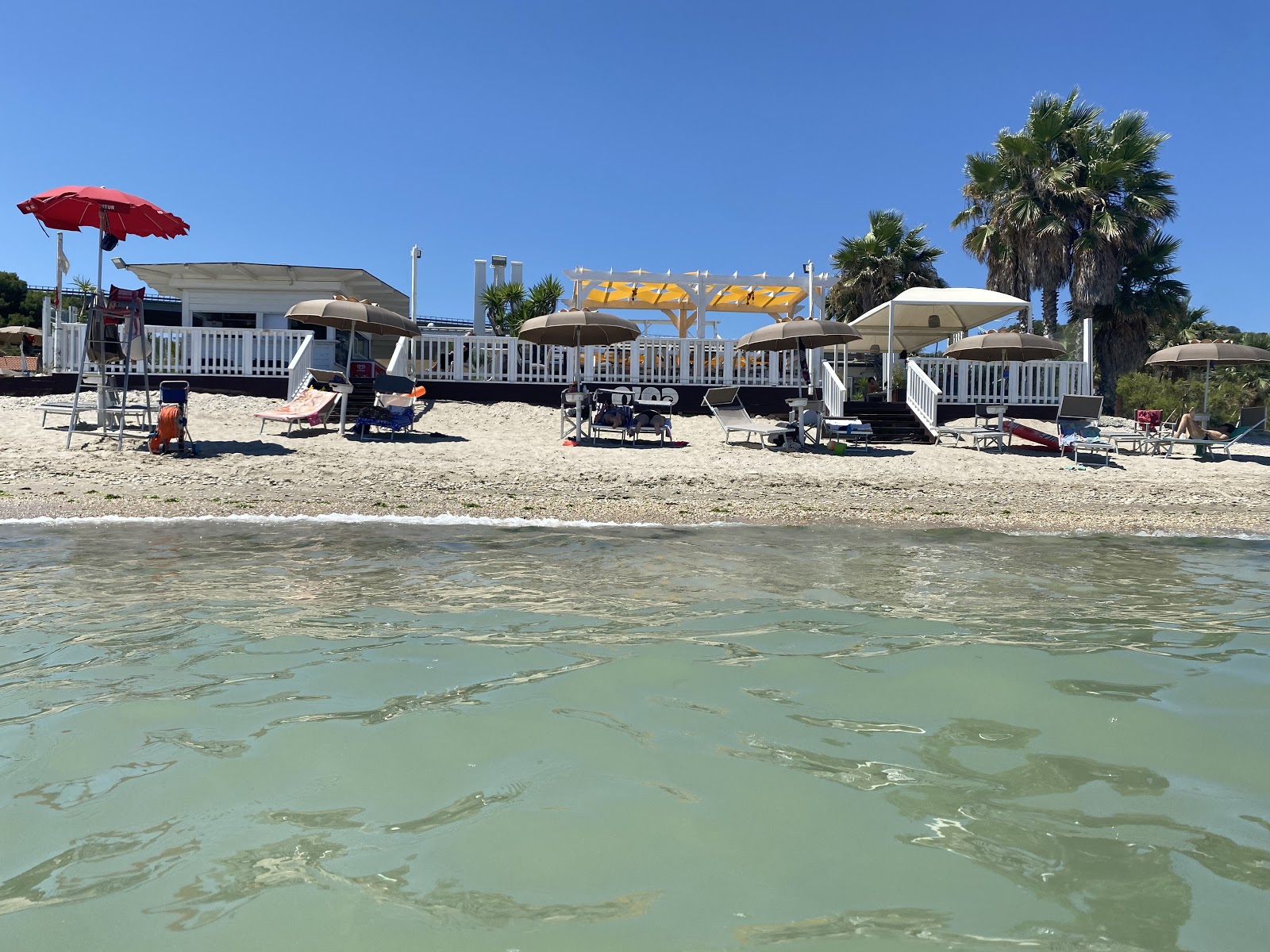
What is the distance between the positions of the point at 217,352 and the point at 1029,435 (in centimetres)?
1579

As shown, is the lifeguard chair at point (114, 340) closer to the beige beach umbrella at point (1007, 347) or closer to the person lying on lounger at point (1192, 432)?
the beige beach umbrella at point (1007, 347)

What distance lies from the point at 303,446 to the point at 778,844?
11217mm

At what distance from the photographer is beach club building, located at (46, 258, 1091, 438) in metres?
15.8

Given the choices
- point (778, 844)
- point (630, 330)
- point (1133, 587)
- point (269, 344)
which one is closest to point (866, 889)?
point (778, 844)

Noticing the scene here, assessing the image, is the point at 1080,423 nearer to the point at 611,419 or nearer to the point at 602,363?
the point at 611,419

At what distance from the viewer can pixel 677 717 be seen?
2.93 m

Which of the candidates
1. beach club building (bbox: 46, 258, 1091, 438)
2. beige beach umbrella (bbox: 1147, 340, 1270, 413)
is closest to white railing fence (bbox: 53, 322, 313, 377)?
beach club building (bbox: 46, 258, 1091, 438)

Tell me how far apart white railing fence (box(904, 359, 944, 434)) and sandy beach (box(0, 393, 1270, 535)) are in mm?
1535

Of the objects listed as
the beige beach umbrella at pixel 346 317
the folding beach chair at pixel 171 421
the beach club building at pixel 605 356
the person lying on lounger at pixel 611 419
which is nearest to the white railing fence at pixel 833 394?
the beach club building at pixel 605 356

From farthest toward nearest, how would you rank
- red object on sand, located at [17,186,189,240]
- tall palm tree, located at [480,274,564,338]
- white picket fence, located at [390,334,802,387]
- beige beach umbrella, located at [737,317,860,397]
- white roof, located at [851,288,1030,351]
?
1. tall palm tree, located at [480,274,564,338]
2. white picket fence, located at [390,334,802,387]
3. white roof, located at [851,288,1030,351]
4. beige beach umbrella, located at [737,317,860,397]
5. red object on sand, located at [17,186,189,240]

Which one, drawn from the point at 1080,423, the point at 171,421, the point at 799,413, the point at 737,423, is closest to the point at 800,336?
the point at 799,413

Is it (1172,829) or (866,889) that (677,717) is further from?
(1172,829)

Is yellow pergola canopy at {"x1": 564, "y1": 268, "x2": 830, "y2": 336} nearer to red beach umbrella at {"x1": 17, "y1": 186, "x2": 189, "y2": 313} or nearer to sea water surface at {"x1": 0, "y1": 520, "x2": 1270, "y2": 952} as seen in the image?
red beach umbrella at {"x1": 17, "y1": 186, "x2": 189, "y2": 313}

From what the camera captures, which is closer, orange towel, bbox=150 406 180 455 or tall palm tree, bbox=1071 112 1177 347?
orange towel, bbox=150 406 180 455
